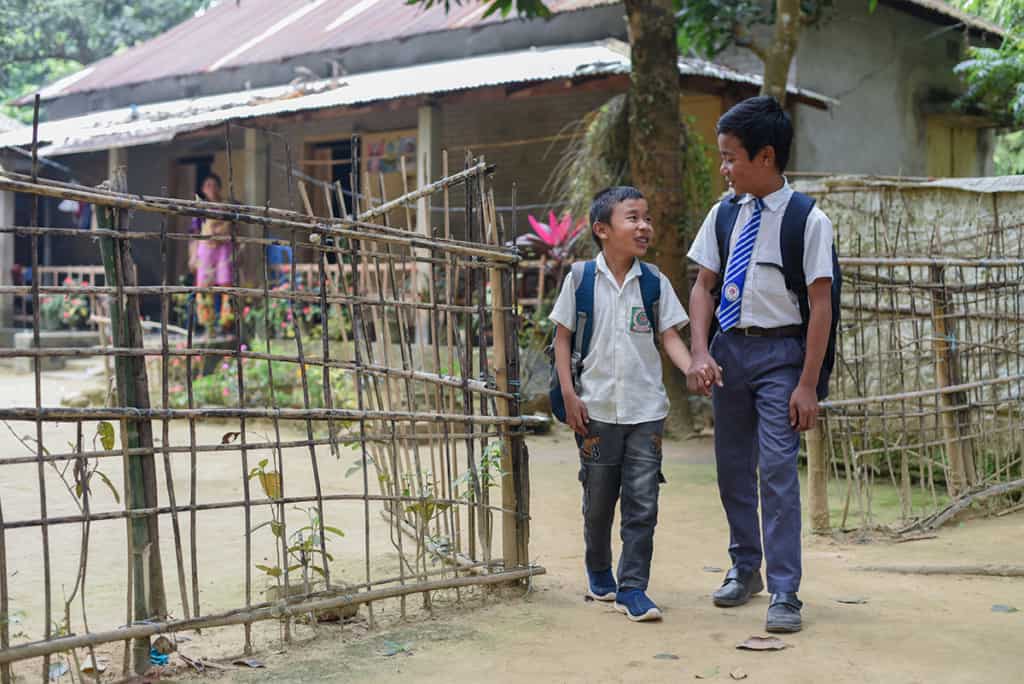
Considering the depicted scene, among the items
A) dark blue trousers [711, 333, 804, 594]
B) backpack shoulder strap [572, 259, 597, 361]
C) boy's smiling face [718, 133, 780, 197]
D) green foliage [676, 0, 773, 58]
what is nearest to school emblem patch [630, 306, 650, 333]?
backpack shoulder strap [572, 259, 597, 361]

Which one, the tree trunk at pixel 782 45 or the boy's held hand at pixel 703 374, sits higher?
the tree trunk at pixel 782 45

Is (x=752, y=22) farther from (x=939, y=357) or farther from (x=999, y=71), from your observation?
(x=939, y=357)

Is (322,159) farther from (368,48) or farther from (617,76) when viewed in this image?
(617,76)

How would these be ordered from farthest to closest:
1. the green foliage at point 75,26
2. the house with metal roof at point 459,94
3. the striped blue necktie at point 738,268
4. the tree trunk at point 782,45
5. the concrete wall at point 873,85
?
the green foliage at point 75,26, the concrete wall at point 873,85, the house with metal roof at point 459,94, the tree trunk at point 782,45, the striped blue necktie at point 738,268

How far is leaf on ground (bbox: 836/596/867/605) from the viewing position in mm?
3816

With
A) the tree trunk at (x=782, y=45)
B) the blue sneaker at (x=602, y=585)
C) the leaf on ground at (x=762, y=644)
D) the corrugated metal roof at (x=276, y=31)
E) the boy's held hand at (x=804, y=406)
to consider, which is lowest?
the leaf on ground at (x=762, y=644)

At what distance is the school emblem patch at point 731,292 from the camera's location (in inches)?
141

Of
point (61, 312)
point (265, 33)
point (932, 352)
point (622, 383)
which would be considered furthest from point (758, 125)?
point (265, 33)

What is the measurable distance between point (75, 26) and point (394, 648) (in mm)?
21246

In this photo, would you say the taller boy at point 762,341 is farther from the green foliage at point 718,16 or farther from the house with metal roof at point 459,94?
the house with metal roof at point 459,94

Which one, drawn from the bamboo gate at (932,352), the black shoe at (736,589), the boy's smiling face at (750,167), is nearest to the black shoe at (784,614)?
the black shoe at (736,589)

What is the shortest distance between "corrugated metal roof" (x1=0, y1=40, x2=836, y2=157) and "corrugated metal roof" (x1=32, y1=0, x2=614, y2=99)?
1.75ft

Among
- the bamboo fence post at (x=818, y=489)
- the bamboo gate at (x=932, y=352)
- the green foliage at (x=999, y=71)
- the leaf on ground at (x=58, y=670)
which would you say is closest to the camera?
the leaf on ground at (x=58, y=670)

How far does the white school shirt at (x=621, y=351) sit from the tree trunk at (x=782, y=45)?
460cm
